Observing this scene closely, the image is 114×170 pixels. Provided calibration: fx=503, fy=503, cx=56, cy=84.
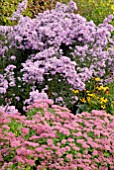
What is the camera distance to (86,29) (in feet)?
19.1

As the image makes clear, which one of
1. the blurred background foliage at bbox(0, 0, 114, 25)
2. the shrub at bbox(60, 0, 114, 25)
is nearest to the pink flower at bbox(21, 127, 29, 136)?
the blurred background foliage at bbox(0, 0, 114, 25)

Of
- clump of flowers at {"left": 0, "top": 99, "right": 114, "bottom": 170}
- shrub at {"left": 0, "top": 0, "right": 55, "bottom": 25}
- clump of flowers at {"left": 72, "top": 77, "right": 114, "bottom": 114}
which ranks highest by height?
shrub at {"left": 0, "top": 0, "right": 55, "bottom": 25}

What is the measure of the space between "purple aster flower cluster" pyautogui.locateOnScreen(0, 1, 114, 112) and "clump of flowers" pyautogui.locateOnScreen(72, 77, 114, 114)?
0.14 meters

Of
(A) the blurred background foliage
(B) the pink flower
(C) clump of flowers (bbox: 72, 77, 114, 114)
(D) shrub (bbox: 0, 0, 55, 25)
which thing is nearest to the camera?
(B) the pink flower

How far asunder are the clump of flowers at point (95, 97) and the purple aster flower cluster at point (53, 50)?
14 centimetres

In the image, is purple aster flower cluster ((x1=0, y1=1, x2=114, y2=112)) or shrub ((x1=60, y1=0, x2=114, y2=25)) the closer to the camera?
purple aster flower cluster ((x1=0, y1=1, x2=114, y2=112))

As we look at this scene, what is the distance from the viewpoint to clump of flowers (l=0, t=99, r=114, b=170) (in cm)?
382

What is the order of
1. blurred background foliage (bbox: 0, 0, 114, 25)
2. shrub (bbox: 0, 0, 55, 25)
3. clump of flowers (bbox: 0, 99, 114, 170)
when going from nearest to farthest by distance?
clump of flowers (bbox: 0, 99, 114, 170)
shrub (bbox: 0, 0, 55, 25)
blurred background foliage (bbox: 0, 0, 114, 25)

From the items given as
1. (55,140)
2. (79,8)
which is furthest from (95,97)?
(79,8)

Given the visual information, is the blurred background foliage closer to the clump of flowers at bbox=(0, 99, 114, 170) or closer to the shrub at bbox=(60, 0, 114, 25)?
the shrub at bbox=(60, 0, 114, 25)

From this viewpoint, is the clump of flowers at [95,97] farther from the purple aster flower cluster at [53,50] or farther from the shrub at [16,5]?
the shrub at [16,5]

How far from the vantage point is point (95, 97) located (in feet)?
19.0

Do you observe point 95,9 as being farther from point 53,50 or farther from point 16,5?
point 53,50

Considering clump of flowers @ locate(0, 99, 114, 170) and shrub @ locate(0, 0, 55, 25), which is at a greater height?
shrub @ locate(0, 0, 55, 25)
